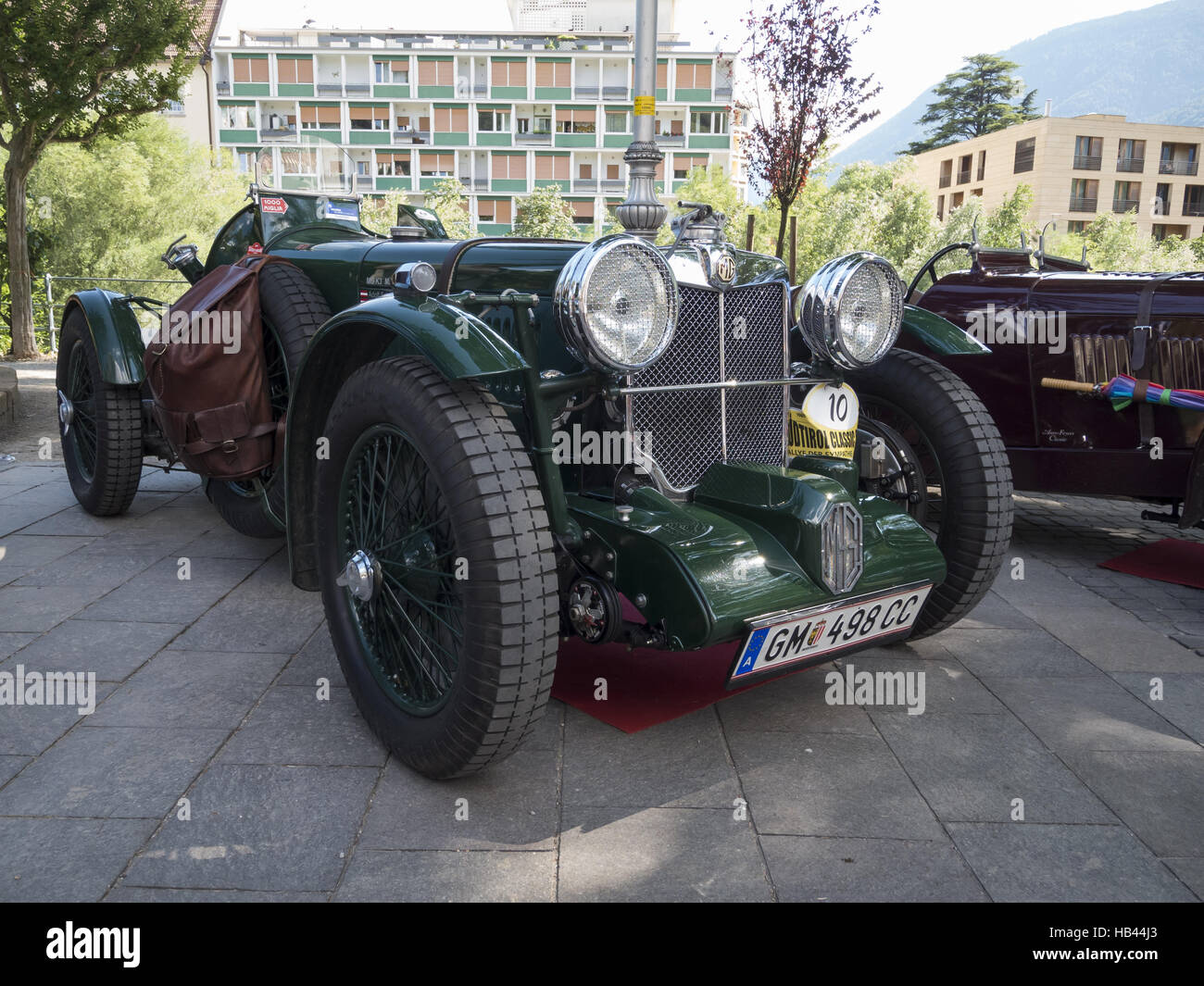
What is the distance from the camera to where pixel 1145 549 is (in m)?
5.18

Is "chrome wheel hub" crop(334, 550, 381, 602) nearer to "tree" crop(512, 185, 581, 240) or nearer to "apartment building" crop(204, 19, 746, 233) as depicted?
"tree" crop(512, 185, 581, 240)

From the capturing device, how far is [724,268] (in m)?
2.97

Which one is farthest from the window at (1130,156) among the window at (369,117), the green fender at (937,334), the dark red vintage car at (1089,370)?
the green fender at (937,334)

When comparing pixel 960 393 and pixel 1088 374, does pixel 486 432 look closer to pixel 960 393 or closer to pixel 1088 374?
pixel 960 393

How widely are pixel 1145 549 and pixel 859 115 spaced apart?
8.11 meters

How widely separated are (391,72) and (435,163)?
7.49 m

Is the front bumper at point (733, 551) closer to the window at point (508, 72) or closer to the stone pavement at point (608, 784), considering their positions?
the stone pavement at point (608, 784)

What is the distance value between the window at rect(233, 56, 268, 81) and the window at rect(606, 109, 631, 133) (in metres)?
23.3

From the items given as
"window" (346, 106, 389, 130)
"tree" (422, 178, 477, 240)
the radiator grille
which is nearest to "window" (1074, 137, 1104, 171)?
"tree" (422, 178, 477, 240)

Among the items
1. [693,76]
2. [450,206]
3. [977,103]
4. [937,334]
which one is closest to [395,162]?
[450,206]

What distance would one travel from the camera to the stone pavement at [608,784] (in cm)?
211

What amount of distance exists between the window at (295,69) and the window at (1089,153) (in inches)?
1946

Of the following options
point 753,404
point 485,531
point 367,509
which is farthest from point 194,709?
point 753,404
